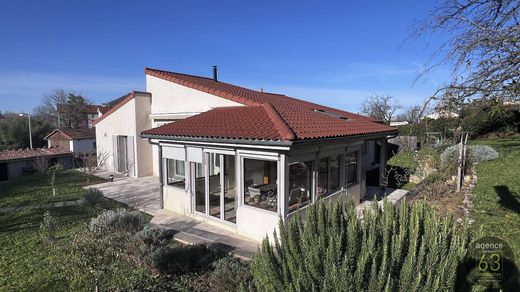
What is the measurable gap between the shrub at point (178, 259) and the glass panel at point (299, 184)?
3.12 m

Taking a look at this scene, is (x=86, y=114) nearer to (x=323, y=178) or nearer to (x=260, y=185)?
(x=260, y=185)

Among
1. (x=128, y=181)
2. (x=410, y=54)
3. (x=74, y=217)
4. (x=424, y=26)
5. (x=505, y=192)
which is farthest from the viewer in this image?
(x=128, y=181)

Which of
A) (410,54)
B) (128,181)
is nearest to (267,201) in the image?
(410,54)

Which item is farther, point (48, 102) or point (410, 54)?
point (48, 102)

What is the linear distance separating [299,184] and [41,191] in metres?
15.9

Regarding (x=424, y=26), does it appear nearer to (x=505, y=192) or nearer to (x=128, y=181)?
(x=505, y=192)

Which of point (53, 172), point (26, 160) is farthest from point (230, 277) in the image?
point (26, 160)

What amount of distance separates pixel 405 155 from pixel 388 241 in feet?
80.6

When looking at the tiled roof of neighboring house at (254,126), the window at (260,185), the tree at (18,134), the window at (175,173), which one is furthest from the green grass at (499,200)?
the tree at (18,134)

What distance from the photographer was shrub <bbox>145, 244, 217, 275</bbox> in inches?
300

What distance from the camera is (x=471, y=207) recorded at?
32.6 ft

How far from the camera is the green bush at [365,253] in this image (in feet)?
11.7

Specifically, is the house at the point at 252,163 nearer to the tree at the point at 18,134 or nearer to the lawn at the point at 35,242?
the lawn at the point at 35,242

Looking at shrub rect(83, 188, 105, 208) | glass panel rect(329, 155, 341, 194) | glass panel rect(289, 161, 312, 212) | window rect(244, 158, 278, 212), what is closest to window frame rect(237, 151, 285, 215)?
window rect(244, 158, 278, 212)
